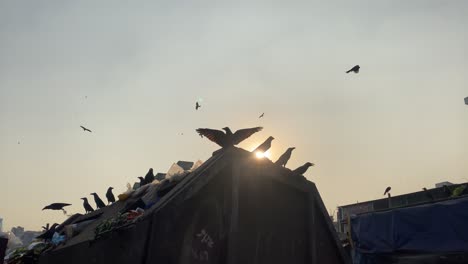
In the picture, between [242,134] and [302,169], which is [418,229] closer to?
[302,169]

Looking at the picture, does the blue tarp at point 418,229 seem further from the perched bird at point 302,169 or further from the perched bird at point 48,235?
the perched bird at point 48,235

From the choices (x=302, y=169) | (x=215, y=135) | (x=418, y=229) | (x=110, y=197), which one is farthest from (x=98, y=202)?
(x=418, y=229)

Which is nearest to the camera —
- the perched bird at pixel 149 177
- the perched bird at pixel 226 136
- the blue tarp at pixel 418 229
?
the perched bird at pixel 226 136

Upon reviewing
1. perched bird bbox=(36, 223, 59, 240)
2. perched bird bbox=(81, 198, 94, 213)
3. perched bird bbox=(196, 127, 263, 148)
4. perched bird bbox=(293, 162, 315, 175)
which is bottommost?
perched bird bbox=(36, 223, 59, 240)

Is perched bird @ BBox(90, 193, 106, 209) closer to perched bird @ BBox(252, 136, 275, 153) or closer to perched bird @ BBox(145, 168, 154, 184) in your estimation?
perched bird @ BBox(145, 168, 154, 184)

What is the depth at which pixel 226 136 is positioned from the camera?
3.82 m

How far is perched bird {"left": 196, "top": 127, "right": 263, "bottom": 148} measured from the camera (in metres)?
3.81

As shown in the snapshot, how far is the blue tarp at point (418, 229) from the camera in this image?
27.4 feet

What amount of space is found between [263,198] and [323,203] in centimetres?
102

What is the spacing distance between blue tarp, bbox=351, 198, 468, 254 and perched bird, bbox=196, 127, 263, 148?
278 inches

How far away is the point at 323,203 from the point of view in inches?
172

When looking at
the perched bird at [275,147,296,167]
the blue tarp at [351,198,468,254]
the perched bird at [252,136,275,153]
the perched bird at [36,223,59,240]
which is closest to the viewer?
the perched bird at [252,136,275,153]

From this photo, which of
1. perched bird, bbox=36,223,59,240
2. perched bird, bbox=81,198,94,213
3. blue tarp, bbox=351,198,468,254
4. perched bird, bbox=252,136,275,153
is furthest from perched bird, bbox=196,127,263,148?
blue tarp, bbox=351,198,468,254

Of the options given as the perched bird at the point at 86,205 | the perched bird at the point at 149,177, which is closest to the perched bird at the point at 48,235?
the perched bird at the point at 86,205
